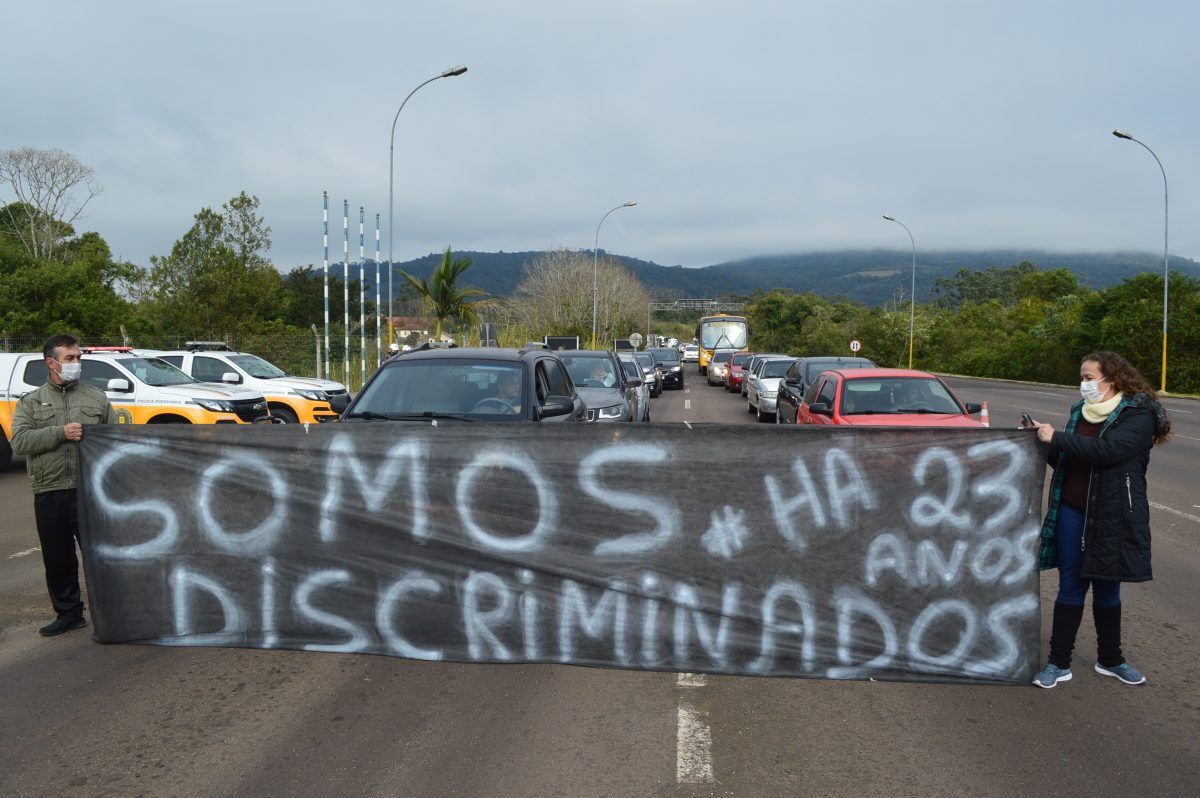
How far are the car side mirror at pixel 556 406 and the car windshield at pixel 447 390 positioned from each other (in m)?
0.22

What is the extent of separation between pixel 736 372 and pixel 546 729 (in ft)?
104

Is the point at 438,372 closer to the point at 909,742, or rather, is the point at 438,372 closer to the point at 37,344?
the point at 909,742

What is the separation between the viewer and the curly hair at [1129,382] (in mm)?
4844

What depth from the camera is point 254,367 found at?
62.8 ft

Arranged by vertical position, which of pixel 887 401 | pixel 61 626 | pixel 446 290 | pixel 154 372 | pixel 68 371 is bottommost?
pixel 61 626

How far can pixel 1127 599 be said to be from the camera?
680cm

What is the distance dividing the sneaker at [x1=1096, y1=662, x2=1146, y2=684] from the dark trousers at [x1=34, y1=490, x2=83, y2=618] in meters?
5.94

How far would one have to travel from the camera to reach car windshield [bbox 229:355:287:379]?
61.4 feet

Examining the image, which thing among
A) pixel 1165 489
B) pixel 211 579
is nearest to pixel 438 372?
pixel 211 579

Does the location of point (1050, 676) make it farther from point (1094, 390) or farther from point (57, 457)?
point (57, 457)

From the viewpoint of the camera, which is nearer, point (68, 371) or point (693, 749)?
point (693, 749)

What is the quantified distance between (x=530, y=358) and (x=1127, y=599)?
5.06 metres

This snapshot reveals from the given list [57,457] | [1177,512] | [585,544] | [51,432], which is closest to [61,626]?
[57,457]

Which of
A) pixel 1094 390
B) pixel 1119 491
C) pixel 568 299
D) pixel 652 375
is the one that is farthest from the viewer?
pixel 568 299
